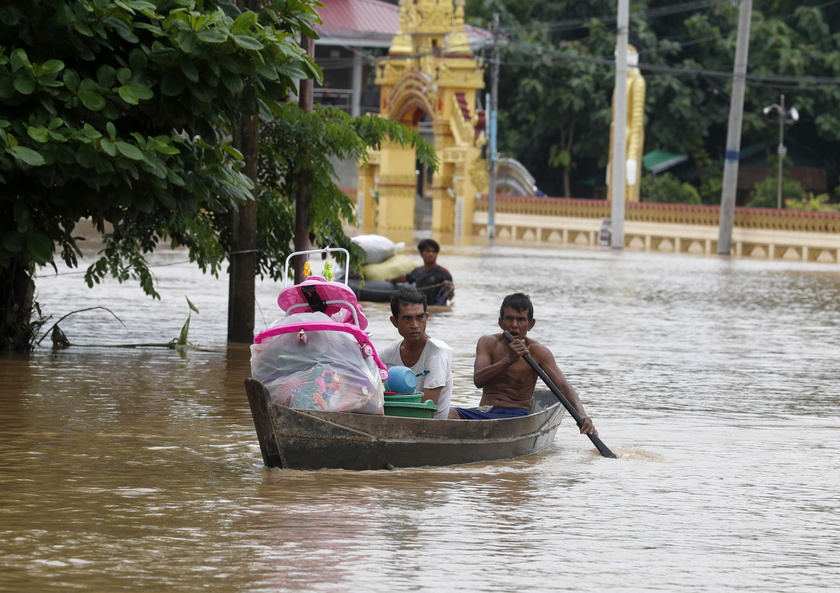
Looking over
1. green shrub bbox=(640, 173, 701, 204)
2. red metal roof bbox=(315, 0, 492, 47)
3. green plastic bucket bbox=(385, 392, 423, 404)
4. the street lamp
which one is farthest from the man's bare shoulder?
red metal roof bbox=(315, 0, 492, 47)

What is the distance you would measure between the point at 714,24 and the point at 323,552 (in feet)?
179

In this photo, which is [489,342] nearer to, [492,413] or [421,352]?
[492,413]

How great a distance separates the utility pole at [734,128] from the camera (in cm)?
4250

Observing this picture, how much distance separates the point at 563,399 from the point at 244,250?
5.73 metres

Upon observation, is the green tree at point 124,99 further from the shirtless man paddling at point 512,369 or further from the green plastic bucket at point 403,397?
the green plastic bucket at point 403,397

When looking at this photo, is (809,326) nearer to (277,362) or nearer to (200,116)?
(200,116)

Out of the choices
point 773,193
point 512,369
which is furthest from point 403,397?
Result: point 773,193

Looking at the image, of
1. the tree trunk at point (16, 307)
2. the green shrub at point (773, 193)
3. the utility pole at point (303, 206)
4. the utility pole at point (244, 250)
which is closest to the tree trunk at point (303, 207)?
the utility pole at point (303, 206)

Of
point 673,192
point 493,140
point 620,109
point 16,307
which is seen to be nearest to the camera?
point 16,307

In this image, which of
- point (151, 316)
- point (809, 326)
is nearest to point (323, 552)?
point (151, 316)

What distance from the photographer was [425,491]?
838cm

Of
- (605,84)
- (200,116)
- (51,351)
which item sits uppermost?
(605,84)

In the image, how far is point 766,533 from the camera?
762 cm

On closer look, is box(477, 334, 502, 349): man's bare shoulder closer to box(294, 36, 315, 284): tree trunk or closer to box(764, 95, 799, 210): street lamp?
box(294, 36, 315, 284): tree trunk
